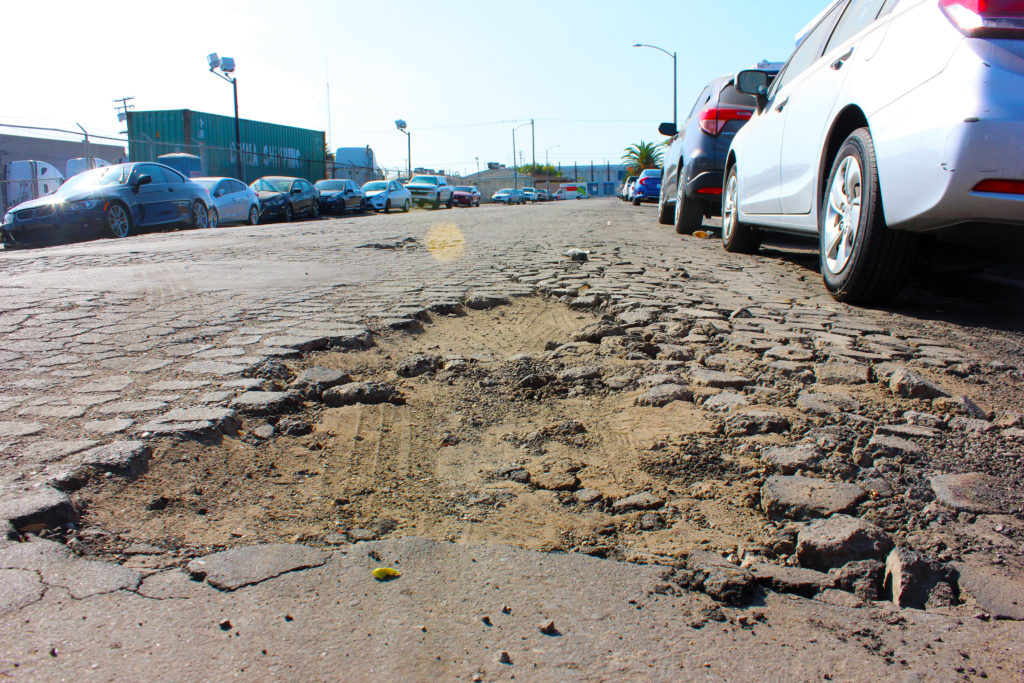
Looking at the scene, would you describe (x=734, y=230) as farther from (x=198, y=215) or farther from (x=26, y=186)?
(x=26, y=186)

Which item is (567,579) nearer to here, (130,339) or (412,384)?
(412,384)

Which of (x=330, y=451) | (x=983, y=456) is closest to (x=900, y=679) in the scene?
(x=983, y=456)

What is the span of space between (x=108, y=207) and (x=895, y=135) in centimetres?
1274

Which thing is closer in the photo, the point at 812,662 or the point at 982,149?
the point at 812,662

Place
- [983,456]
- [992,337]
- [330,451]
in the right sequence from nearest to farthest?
1. [983,456]
2. [330,451]
3. [992,337]

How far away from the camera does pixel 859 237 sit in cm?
394

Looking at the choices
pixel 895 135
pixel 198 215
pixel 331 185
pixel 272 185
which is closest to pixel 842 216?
pixel 895 135

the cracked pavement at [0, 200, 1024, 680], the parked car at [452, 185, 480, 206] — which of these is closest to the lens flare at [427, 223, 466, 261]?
the cracked pavement at [0, 200, 1024, 680]

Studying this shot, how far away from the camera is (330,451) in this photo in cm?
263

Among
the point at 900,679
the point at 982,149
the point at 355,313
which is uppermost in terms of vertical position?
the point at 982,149

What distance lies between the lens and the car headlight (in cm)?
→ 1244

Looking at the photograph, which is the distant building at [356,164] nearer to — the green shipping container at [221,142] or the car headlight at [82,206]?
the green shipping container at [221,142]

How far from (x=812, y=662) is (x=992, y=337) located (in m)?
2.97

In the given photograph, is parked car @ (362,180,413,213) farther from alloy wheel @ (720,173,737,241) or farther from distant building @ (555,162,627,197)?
distant building @ (555,162,627,197)
